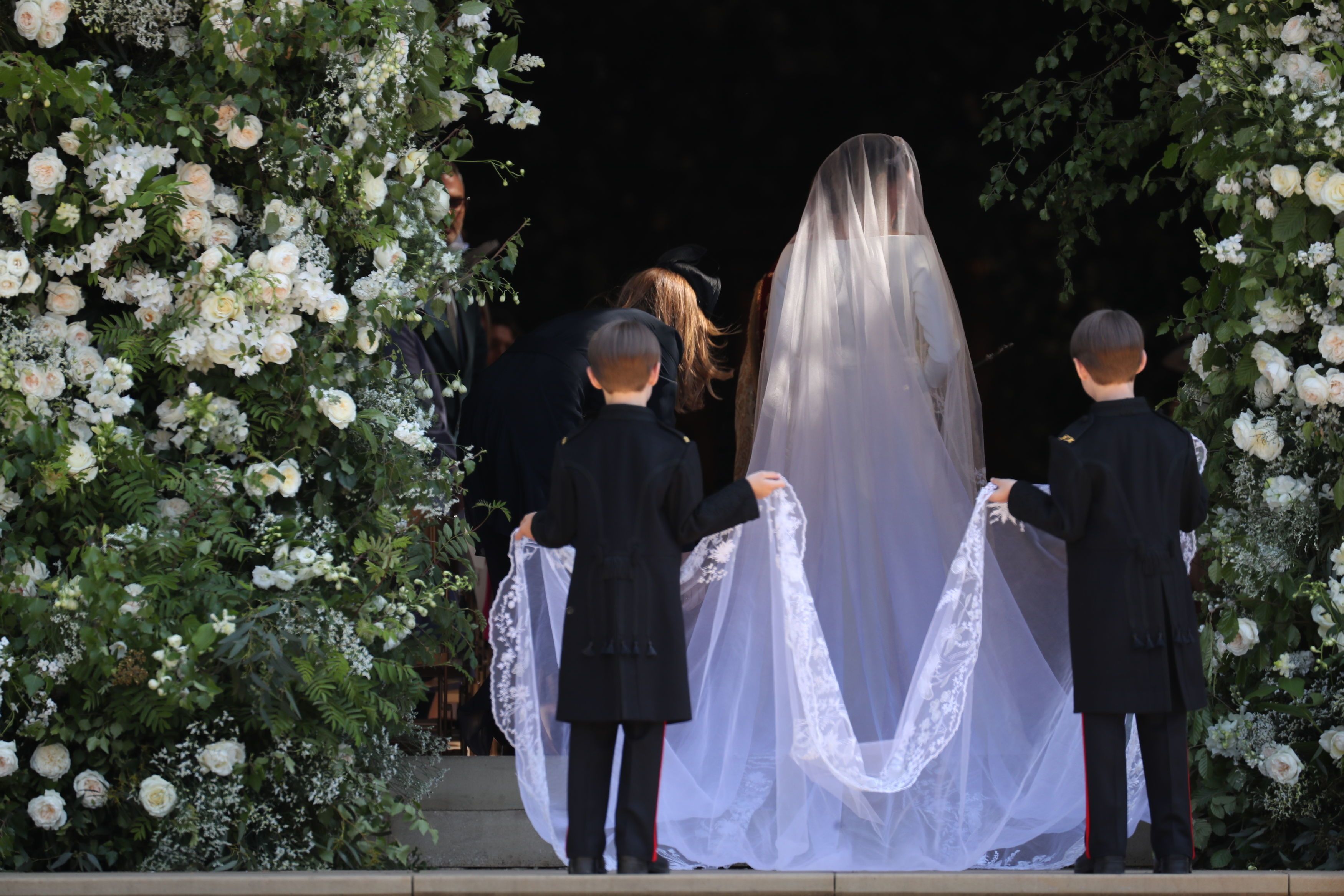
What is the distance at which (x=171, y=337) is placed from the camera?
3.42m

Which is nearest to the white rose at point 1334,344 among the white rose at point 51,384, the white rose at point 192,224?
the white rose at point 192,224

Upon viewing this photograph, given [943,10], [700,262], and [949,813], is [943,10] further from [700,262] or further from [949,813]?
[949,813]

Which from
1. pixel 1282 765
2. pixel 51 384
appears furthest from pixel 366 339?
pixel 1282 765

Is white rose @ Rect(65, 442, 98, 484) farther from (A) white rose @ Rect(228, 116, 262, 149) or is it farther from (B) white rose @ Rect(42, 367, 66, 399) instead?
(A) white rose @ Rect(228, 116, 262, 149)

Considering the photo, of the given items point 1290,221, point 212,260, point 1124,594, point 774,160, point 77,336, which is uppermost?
point 774,160

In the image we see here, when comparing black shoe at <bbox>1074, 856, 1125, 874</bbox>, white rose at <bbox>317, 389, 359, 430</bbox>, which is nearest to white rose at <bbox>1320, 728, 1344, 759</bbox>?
black shoe at <bbox>1074, 856, 1125, 874</bbox>

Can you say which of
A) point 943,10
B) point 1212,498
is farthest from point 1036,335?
point 1212,498

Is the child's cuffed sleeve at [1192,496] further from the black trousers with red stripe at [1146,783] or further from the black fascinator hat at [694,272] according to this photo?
the black fascinator hat at [694,272]

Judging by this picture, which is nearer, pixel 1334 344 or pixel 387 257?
pixel 1334 344

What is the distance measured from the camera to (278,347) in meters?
3.46

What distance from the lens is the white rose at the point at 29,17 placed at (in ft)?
11.0

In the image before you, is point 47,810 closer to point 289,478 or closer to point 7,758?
point 7,758

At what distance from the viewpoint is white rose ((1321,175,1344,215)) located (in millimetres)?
3570

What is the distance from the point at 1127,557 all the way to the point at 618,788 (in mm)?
1233
